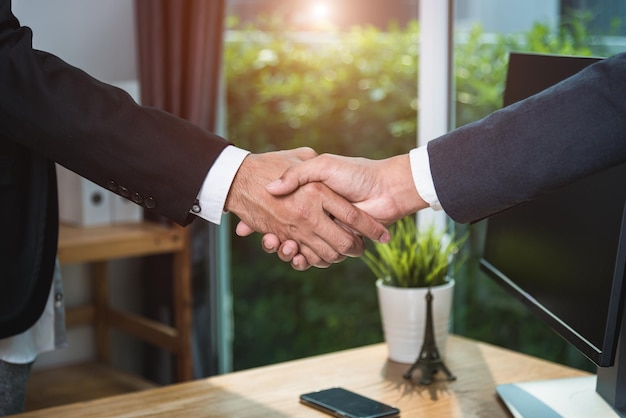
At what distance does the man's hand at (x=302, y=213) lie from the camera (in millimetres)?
1744

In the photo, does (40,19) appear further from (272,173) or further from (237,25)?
(272,173)

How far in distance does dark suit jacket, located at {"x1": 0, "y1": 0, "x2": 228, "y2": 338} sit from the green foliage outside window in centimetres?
188

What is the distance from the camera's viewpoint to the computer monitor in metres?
1.36

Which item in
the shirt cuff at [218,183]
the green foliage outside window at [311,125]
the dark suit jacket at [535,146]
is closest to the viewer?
the dark suit jacket at [535,146]

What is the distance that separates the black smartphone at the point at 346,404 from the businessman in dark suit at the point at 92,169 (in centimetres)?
28

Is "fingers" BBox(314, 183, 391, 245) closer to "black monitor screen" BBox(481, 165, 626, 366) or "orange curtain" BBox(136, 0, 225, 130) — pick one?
"black monitor screen" BBox(481, 165, 626, 366)

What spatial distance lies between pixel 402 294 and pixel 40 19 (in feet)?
6.32

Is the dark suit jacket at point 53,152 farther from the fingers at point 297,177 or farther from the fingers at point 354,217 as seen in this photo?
the fingers at point 354,217

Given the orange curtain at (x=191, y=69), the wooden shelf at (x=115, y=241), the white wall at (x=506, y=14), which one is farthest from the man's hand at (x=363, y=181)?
the orange curtain at (x=191, y=69)

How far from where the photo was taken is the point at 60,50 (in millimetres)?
3275

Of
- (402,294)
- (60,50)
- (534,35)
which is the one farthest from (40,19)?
(402,294)

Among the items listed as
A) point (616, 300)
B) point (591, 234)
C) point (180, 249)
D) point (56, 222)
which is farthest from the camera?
point (180, 249)

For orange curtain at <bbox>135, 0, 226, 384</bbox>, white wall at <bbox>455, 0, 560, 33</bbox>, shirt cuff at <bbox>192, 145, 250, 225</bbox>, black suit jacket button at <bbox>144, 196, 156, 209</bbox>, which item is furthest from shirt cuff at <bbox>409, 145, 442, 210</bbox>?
orange curtain at <bbox>135, 0, 226, 384</bbox>

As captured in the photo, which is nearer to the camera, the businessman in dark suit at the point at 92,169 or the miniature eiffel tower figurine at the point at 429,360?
the businessman in dark suit at the point at 92,169
